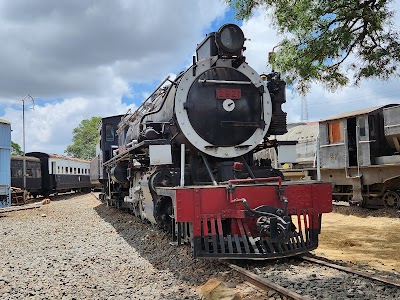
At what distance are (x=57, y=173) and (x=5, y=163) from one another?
9891 millimetres

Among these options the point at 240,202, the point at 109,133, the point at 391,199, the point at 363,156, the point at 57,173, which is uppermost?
the point at 109,133

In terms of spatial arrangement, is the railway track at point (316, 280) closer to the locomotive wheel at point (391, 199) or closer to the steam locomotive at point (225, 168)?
the steam locomotive at point (225, 168)

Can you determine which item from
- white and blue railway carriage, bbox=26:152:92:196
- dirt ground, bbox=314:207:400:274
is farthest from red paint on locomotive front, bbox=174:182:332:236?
white and blue railway carriage, bbox=26:152:92:196

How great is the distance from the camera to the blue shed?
16.4 metres

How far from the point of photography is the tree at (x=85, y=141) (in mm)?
84500

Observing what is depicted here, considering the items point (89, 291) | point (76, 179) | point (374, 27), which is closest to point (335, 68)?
point (374, 27)

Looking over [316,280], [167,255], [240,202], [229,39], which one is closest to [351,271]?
[316,280]

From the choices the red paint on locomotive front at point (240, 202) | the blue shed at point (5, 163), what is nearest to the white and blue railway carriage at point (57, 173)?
the blue shed at point (5, 163)

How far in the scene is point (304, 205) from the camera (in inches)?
222

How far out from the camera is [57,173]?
86.8 feet

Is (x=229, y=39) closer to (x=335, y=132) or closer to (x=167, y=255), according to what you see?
(x=167, y=255)

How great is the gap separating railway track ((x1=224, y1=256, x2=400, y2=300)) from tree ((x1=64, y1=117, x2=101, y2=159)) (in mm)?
81524

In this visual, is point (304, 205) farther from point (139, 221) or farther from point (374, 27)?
point (139, 221)

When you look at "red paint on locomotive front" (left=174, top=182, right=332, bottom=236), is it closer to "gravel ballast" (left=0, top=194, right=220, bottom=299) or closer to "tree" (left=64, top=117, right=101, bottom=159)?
"gravel ballast" (left=0, top=194, right=220, bottom=299)
